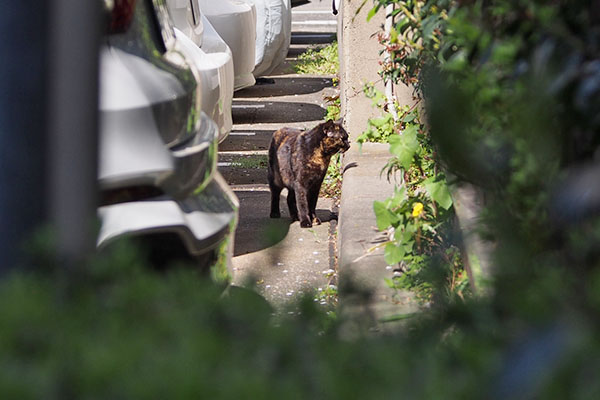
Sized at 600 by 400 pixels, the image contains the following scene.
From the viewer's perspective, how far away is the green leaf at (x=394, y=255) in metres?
3.78

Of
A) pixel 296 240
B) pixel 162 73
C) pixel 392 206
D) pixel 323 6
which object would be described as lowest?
pixel 323 6

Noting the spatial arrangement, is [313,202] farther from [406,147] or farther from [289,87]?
[289,87]

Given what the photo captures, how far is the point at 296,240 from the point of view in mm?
5848

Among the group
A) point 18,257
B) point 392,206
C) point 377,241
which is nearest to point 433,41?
point 392,206

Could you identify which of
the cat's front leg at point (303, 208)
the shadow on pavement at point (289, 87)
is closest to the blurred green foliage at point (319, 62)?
the shadow on pavement at point (289, 87)

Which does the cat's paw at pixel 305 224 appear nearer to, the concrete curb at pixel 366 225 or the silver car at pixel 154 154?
the concrete curb at pixel 366 225

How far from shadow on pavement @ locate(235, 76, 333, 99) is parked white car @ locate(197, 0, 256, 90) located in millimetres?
2006

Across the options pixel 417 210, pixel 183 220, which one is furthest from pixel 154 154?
pixel 417 210

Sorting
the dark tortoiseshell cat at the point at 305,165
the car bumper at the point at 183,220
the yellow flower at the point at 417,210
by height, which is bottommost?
the dark tortoiseshell cat at the point at 305,165

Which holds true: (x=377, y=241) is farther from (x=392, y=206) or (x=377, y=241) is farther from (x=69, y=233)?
(x=69, y=233)

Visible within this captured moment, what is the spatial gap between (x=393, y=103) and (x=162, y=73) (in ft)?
14.1

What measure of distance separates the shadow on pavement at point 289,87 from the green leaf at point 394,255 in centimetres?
782

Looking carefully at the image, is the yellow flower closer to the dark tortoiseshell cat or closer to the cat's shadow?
the cat's shadow

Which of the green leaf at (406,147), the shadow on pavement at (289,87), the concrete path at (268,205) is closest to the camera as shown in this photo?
the concrete path at (268,205)
